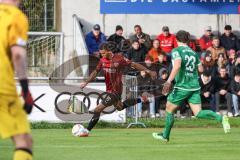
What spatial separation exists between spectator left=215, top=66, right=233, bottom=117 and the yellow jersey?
51.9ft

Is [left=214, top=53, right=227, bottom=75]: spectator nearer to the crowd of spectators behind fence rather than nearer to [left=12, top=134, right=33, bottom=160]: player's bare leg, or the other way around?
the crowd of spectators behind fence

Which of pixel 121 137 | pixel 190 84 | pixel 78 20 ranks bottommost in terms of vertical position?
pixel 121 137

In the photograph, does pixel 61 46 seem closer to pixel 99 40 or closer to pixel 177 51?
pixel 99 40

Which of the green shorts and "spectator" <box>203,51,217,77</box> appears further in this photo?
"spectator" <box>203,51,217,77</box>

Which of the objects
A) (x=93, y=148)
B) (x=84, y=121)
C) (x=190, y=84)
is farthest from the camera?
(x=84, y=121)

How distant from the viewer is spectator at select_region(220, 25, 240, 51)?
83.0 ft

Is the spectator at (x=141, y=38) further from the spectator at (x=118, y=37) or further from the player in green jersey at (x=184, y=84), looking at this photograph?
the player in green jersey at (x=184, y=84)

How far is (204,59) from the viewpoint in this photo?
944 inches

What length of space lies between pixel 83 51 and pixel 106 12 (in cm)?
309

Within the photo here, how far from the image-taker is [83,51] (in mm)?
24547

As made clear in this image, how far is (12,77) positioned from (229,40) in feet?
59.5

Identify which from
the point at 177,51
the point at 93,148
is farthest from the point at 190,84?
the point at 93,148

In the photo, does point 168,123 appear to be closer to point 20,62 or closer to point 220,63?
point 20,62

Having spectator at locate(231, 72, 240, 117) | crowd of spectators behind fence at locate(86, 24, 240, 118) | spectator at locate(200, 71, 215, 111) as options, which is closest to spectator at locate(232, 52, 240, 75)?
crowd of spectators behind fence at locate(86, 24, 240, 118)
